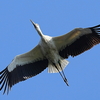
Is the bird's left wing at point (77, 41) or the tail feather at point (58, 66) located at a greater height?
the bird's left wing at point (77, 41)

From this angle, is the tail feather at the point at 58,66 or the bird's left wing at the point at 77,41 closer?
Result: the bird's left wing at the point at 77,41

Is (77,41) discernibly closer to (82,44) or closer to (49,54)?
(82,44)

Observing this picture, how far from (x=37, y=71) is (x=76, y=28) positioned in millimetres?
1966

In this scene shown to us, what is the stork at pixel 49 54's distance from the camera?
1422 cm

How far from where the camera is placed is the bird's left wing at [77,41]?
14.1 m

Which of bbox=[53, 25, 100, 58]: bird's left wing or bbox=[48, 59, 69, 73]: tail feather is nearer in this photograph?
bbox=[53, 25, 100, 58]: bird's left wing

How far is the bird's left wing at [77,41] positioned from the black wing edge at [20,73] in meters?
0.70

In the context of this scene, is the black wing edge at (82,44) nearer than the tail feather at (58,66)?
Yes

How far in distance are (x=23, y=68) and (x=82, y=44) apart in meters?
2.10

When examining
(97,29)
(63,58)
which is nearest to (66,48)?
(63,58)

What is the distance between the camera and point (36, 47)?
47.8ft

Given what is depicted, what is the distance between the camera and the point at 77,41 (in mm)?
14508

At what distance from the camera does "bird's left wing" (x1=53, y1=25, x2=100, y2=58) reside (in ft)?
46.4

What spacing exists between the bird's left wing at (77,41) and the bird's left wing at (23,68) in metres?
0.68
